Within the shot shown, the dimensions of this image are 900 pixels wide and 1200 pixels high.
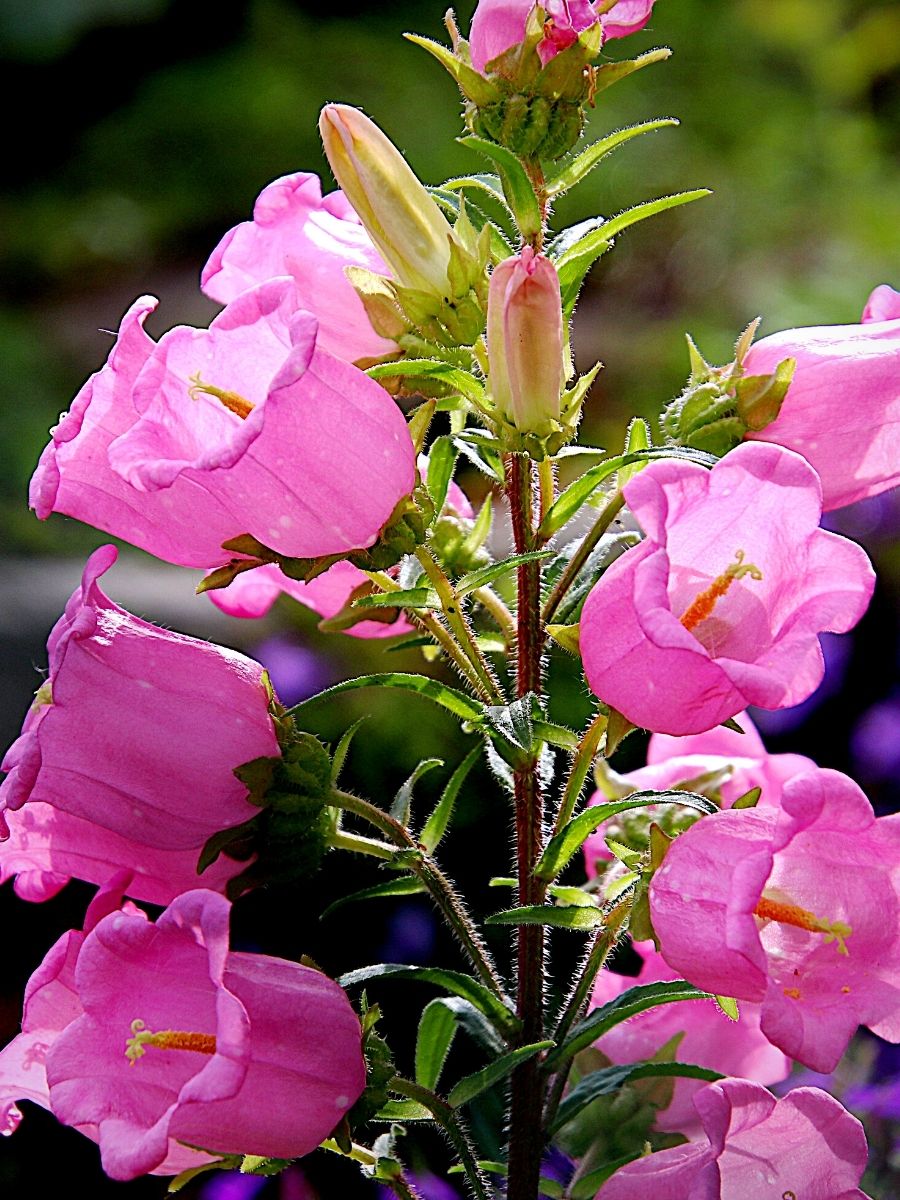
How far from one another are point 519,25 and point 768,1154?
59 cm

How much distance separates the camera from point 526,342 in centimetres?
70

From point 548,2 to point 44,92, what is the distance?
15.4ft

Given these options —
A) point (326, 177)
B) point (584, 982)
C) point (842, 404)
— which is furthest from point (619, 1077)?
point (326, 177)

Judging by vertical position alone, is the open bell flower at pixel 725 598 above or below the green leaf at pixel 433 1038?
above

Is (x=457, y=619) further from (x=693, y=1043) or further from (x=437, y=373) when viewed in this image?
(x=693, y=1043)

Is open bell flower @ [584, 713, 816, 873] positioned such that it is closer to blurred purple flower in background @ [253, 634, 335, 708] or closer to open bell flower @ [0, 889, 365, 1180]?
open bell flower @ [0, 889, 365, 1180]

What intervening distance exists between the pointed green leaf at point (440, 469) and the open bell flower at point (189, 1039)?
272 millimetres

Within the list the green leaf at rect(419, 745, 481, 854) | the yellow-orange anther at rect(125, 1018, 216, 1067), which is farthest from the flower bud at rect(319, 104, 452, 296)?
the yellow-orange anther at rect(125, 1018, 216, 1067)

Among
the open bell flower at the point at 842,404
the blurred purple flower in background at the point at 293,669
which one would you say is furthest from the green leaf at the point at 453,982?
the blurred purple flower in background at the point at 293,669

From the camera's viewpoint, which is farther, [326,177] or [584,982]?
[326,177]

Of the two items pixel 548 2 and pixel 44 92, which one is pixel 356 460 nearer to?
pixel 548 2

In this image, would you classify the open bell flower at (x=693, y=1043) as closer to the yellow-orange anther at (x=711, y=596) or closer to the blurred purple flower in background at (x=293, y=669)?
the yellow-orange anther at (x=711, y=596)

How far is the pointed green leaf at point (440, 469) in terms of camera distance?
2.71 ft

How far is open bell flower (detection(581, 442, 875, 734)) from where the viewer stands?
64cm
